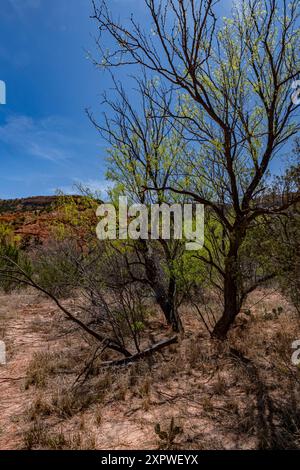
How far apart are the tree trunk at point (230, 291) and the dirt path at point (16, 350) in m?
2.79

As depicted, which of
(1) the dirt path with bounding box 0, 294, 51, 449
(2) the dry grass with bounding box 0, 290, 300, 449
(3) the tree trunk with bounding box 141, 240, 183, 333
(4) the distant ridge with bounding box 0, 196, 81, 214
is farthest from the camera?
(4) the distant ridge with bounding box 0, 196, 81, 214

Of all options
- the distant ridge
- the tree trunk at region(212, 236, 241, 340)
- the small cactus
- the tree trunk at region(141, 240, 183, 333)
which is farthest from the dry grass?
the distant ridge

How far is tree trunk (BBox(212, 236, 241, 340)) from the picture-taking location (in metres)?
4.64

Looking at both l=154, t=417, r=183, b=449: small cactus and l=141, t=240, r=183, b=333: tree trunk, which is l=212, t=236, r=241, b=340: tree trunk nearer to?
l=141, t=240, r=183, b=333: tree trunk

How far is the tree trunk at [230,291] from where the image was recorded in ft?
15.2

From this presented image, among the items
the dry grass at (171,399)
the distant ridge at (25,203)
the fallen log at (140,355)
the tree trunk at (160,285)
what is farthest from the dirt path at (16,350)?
the distant ridge at (25,203)

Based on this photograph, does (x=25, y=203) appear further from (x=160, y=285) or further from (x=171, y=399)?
(x=171, y=399)

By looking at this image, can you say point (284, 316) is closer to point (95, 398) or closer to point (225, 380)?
point (225, 380)

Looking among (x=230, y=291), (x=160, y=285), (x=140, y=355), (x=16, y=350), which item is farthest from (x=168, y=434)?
(x=160, y=285)

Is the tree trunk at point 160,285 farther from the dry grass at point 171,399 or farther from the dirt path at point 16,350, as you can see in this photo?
the dirt path at point 16,350

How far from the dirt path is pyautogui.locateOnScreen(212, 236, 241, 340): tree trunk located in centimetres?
279

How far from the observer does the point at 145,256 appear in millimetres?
6438

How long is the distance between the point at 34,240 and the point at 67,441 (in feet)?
70.4
